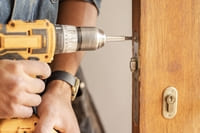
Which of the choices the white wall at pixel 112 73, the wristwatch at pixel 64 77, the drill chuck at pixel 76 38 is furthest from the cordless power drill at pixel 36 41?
the white wall at pixel 112 73

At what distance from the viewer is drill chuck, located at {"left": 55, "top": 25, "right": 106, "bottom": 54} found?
0.68 m

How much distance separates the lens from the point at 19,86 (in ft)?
2.14

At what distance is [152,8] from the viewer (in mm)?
601

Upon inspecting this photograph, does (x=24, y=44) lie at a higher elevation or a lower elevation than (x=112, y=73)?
higher

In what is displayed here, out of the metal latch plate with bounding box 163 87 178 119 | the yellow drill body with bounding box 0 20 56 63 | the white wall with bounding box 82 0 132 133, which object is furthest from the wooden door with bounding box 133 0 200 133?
the white wall with bounding box 82 0 132 133

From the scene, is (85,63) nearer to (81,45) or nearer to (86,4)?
(86,4)

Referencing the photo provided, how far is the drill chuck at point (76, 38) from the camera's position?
68 cm

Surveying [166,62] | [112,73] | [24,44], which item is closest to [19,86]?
[24,44]

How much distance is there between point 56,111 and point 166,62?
0.75 feet

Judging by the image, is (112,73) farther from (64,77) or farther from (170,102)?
(170,102)

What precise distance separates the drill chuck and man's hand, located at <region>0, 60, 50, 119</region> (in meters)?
0.05

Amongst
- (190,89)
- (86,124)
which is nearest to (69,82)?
(190,89)

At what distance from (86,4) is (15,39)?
0.79ft

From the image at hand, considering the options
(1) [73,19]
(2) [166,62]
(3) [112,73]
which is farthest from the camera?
(3) [112,73]
